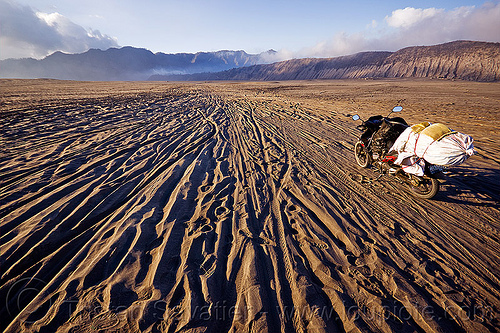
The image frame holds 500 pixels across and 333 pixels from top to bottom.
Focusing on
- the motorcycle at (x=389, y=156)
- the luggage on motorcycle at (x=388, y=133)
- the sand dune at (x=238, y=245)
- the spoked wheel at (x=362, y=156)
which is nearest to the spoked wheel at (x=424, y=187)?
the motorcycle at (x=389, y=156)

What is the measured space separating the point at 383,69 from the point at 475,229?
8840 centimetres

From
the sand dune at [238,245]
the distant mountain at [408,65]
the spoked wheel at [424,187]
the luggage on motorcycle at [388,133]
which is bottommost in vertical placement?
the sand dune at [238,245]

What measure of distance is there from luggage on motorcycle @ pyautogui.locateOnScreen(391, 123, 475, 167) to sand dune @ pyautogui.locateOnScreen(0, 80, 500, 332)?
2.90 ft

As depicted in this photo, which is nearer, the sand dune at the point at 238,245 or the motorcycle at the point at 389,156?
the sand dune at the point at 238,245

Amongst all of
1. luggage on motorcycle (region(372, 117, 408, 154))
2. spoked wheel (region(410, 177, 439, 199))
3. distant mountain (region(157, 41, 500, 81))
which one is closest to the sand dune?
spoked wheel (region(410, 177, 439, 199))

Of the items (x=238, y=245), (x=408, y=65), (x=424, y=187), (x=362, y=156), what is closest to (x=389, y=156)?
(x=424, y=187)

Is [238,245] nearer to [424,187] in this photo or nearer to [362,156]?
[424,187]

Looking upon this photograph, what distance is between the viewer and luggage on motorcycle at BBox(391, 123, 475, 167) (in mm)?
3000

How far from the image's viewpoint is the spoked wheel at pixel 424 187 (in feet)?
12.1

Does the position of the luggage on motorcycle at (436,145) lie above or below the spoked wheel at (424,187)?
above

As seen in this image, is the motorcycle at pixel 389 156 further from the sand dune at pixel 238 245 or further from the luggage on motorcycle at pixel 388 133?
the sand dune at pixel 238 245

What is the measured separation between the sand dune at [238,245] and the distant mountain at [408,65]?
75663mm

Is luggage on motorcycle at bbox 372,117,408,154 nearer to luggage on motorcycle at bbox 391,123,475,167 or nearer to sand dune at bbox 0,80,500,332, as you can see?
luggage on motorcycle at bbox 391,123,475,167

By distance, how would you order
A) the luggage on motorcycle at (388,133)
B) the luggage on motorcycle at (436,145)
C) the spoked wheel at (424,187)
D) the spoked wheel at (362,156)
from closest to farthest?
the luggage on motorcycle at (436,145) < the spoked wheel at (424,187) < the luggage on motorcycle at (388,133) < the spoked wheel at (362,156)
